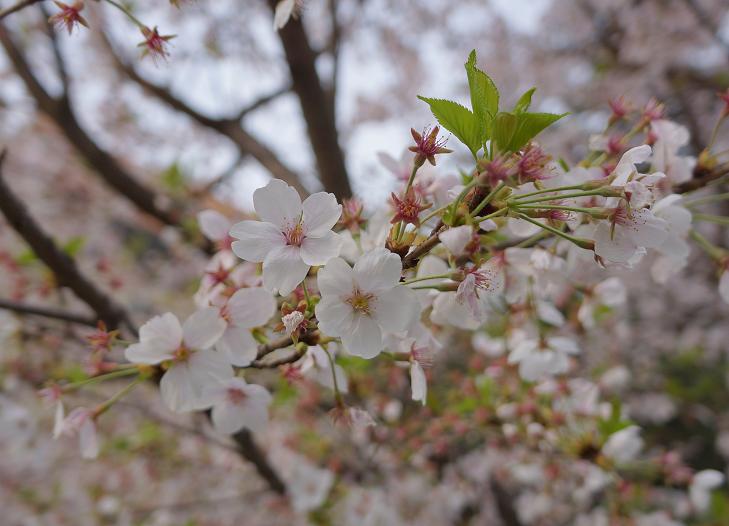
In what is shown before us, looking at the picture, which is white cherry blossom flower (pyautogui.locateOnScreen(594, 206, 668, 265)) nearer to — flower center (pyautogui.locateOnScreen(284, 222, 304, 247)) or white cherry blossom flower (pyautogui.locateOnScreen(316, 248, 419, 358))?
white cherry blossom flower (pyautogui.locateOnScreen(316, 248, 419, 358))

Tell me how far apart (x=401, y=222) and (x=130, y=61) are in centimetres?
328

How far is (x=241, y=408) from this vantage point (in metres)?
0.81

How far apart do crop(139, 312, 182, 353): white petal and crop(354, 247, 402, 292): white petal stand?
29 centimetres

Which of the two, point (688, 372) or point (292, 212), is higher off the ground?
point (688, 372)

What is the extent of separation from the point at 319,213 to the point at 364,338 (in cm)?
17

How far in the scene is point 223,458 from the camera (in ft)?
9.45

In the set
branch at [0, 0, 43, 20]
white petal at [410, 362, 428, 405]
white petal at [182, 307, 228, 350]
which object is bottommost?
white petal at [410, 362, 428, 405]

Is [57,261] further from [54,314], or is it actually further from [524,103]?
[524,103]

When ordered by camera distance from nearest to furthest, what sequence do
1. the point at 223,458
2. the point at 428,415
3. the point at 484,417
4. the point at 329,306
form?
the point at 329,306 → the point at 484,417 → the point at 428,415 → the point at 223,458

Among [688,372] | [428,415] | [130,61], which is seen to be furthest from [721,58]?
[130,61]

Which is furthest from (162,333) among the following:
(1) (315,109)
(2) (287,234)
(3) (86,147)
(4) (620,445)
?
(3) (86,147)

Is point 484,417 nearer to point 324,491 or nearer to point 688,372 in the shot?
point 324,491

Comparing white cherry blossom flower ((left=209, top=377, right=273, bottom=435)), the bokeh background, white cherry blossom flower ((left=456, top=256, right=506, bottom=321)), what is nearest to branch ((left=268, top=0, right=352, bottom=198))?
the bokeh background

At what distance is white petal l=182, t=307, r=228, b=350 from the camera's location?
2.23 feet
